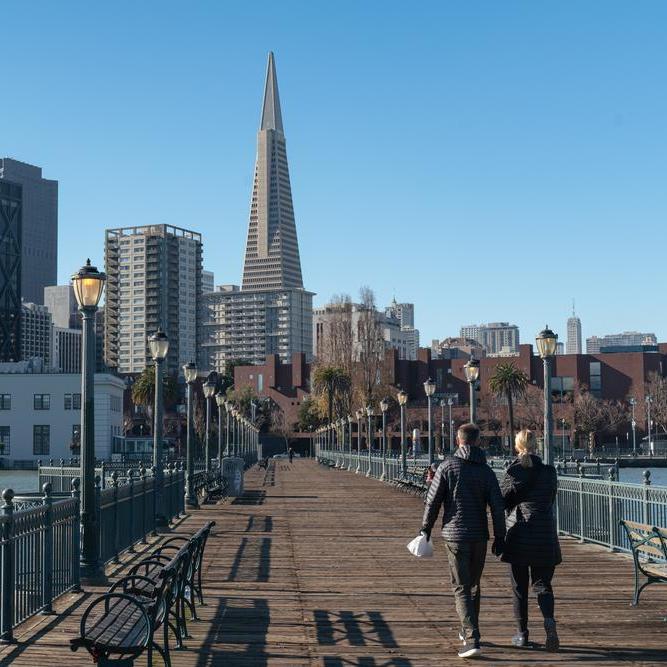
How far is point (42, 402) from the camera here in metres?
114

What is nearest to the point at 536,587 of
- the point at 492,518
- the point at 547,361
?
the point at 492,518

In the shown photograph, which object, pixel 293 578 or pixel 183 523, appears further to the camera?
pixel 183 523

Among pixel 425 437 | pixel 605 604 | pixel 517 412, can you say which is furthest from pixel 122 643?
pixel 425 437

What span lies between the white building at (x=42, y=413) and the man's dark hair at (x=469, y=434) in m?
105

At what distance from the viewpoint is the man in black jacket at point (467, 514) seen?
31.1 feet

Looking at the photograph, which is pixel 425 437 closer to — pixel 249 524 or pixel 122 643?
pixel 249 524

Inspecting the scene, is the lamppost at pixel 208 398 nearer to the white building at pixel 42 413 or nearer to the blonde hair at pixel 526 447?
the blonde hair at pixel 526 447

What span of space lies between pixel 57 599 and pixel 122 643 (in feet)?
16.9

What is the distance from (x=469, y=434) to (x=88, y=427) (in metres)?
6.31

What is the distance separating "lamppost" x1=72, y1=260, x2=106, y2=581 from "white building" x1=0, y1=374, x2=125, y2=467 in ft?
324

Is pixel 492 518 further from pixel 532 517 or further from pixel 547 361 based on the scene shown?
pixel 547 361

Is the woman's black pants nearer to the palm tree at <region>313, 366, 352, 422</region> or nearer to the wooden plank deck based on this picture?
the wooden plank deck

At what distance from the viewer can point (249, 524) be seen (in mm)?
24500

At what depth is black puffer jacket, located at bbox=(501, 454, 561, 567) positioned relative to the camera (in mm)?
9617
